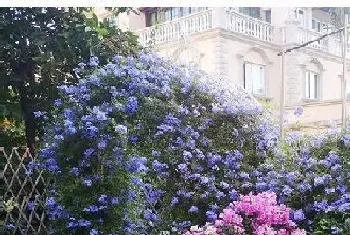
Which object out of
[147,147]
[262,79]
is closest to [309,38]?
[262,79]

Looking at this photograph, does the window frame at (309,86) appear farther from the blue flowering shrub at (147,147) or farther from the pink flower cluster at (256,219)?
the pink flower cluster at (256,219)

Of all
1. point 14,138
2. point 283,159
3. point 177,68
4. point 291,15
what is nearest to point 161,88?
point 177,68

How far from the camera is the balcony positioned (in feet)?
33.6

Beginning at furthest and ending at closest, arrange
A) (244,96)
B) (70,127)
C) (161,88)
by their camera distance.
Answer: (244,96) < (161,88) < (70,127)

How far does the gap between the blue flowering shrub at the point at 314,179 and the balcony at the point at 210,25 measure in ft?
21.6

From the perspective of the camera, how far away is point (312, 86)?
12.6 meters

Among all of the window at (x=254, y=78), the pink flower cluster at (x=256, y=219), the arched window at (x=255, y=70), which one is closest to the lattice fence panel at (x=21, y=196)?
the pink flower cluster at (x=256, y=219)

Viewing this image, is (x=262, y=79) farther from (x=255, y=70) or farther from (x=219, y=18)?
(x=219, y=18)

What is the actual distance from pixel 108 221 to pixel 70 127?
0.53 m

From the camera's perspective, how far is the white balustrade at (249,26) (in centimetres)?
1045

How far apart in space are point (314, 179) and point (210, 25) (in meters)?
7.16

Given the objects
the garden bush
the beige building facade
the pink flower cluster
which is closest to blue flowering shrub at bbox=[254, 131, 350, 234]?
the garden bush

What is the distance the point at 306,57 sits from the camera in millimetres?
12203

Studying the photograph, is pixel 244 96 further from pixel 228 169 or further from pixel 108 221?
pixel 108 221
